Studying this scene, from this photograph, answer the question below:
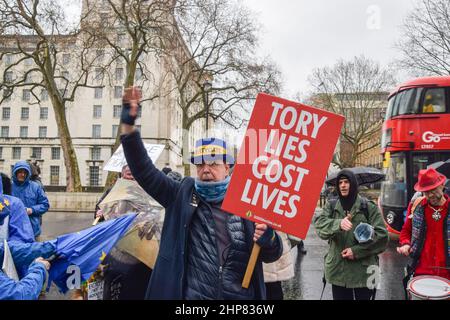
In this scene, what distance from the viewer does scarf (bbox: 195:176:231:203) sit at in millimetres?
2572

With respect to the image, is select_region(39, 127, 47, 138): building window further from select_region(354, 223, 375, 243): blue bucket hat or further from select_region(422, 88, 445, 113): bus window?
select_region(354, 223, 375, 243): blue bucket hat

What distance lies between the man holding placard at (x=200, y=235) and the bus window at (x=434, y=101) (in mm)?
10589

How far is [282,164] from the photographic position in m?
2.50

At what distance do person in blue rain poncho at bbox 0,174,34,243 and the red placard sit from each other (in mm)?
1439

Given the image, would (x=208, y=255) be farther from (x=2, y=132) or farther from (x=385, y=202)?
(x=2, y=132)

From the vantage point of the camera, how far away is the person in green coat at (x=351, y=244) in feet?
12.4

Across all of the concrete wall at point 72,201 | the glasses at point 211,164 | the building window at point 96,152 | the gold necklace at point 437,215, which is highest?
the building window at point 96,152

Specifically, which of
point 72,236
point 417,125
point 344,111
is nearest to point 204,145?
point 72,236

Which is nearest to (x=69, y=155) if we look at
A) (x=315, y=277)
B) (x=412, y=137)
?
(x=412, y=137)

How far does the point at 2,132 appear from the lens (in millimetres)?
65250

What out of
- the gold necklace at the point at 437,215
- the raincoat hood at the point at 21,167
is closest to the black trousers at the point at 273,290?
Answer: the gold necklace at the point at 437,215

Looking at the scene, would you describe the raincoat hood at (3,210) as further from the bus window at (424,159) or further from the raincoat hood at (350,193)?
the bus window at (424,159)

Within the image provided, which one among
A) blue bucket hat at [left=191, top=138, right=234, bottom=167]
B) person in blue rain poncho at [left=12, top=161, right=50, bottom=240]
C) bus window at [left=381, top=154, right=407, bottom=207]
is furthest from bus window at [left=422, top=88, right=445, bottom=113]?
blue bucket hat at [left=191, top=138, right=234, bottom=167]

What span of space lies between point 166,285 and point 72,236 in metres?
1.18
